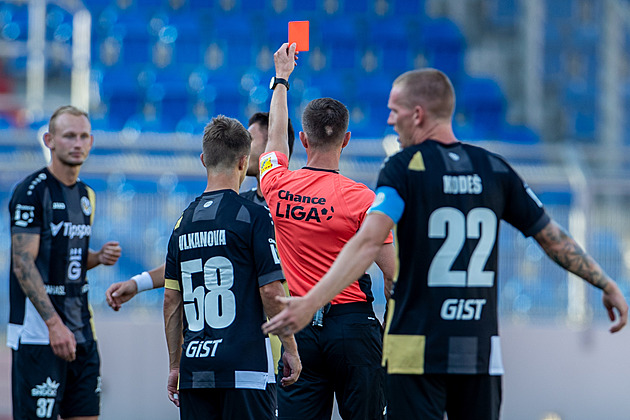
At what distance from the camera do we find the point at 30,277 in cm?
603

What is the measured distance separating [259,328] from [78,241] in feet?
7.47

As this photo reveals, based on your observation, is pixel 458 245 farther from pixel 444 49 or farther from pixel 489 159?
pixel 444 49

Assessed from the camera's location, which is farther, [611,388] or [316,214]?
[611,388]

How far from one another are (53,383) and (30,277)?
0.76 meters

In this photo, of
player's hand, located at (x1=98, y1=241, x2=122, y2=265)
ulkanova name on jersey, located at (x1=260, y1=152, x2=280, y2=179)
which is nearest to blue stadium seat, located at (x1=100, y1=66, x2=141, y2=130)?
player's hand, located at (x1=98, y1=241, x2=122, y2=265)

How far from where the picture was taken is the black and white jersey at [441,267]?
3.77 meters

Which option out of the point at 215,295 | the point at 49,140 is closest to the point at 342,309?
the point at 215,295

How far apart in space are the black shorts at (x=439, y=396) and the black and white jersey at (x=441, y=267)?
48 mm

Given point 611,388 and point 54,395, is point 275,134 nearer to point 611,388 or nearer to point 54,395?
point 54,395

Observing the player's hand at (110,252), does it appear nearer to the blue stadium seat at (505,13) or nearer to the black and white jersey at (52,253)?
the black and white jersey at (52,253)

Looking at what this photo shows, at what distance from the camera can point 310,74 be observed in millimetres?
16250

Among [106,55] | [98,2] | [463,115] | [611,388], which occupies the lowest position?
[611,388]

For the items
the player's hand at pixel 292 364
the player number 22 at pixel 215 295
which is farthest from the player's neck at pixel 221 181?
the player's hand at pixel 292 364

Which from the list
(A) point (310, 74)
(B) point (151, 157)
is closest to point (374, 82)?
(A) point (310, 74)
